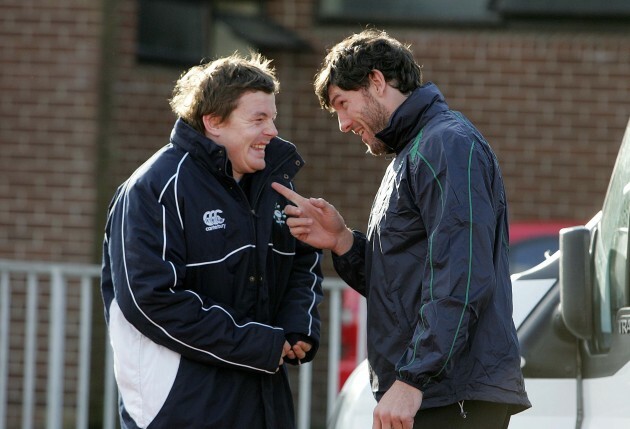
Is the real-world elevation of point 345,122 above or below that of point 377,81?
below

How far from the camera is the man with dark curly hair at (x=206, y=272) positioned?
12.0 ft

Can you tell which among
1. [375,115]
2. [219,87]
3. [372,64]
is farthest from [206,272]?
[372,64]

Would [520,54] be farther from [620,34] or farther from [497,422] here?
[497,422]

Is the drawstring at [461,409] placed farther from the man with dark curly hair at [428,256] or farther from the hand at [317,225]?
the hand at [317,225]

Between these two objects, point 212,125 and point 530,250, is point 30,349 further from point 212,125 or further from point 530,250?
point 530,250

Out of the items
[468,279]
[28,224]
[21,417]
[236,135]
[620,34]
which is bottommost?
[21,417]

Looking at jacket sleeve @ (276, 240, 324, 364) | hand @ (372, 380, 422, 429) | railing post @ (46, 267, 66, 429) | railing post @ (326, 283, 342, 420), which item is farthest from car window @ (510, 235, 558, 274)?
hand @ (372, 380, 422, 429)

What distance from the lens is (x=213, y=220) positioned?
3.75 m

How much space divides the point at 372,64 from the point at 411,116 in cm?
21

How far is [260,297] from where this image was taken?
384cm

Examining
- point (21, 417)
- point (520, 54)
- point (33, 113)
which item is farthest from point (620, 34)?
point (21, 417)

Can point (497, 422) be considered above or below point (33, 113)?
below

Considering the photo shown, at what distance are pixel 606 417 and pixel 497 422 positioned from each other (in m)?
0.37

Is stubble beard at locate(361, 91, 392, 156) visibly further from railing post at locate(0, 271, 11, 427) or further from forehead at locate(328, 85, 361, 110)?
railing post at locate(0, 271, 11, 427)
